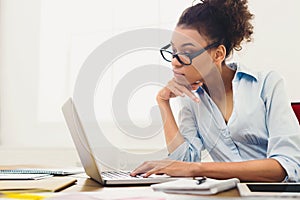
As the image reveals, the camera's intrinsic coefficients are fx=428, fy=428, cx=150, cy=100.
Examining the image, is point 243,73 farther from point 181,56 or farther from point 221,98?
point 181,56

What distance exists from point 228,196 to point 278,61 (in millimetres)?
1622

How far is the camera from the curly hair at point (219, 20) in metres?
1.33

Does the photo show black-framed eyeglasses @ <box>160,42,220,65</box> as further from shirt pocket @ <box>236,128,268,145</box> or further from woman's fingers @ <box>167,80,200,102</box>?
shirt pocket @ <box>236,128,268,145</box>

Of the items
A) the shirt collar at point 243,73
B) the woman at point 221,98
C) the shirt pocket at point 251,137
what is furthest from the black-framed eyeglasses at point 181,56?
the shirt pocket at point 251,137

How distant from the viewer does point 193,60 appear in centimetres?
126

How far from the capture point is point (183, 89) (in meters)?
1.35

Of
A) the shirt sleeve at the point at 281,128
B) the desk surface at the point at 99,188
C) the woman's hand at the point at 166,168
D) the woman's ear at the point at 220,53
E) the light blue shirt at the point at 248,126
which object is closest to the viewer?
Answer: the desk surface at the point at 99,188

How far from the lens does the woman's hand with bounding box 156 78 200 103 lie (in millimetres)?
1348

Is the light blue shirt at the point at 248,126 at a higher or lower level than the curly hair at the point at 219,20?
lower

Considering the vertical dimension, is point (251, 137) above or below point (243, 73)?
below

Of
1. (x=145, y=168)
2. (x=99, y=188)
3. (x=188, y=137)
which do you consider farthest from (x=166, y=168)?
(x=188, y=137)

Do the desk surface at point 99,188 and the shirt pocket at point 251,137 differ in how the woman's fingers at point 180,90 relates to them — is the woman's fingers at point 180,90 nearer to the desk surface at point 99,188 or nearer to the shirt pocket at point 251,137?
the shirt pocket at point 251,137

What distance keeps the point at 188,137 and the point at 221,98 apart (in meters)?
0.18

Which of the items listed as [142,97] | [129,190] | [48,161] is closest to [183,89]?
[142,97]
